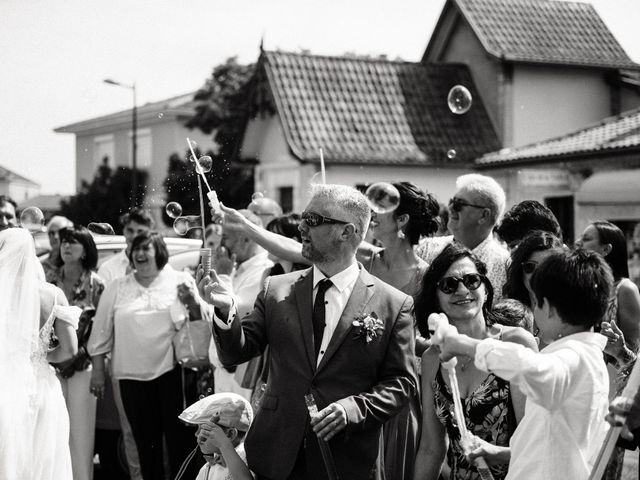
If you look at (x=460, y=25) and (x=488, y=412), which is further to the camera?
(x=460, y=25)

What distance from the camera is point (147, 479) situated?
7312mm

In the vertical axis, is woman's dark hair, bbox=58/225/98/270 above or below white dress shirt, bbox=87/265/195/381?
→ above

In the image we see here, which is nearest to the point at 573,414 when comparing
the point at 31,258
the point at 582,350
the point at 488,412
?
the point at 582,350

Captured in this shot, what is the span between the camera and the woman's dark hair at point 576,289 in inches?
136

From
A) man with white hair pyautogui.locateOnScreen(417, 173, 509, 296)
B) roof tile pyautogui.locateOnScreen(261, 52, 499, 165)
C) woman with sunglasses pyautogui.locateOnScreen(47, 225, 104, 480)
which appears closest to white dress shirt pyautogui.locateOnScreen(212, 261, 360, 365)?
man with white hair pyautogui.locateOnScreen(417, 173, 509, 296)

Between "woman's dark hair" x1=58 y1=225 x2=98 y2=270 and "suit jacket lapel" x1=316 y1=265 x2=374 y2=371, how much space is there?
159 inches

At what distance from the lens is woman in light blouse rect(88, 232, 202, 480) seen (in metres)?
7.37

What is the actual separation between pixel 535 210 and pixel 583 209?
15.4 meters

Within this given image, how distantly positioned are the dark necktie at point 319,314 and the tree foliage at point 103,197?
15455 mm

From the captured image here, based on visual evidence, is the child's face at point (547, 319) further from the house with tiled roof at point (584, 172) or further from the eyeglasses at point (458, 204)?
the house with tiled roof at point (584, 172)

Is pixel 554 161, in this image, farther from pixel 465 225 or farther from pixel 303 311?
pixel 303 311

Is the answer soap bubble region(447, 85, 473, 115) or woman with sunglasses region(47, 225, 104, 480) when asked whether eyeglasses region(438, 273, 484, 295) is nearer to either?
woman with sunglasses region(47, 225, 104, 480)

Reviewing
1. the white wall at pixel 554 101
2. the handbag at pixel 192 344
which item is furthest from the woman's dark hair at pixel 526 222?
the white wall at pixel 554 101

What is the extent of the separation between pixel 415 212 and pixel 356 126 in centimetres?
1969
